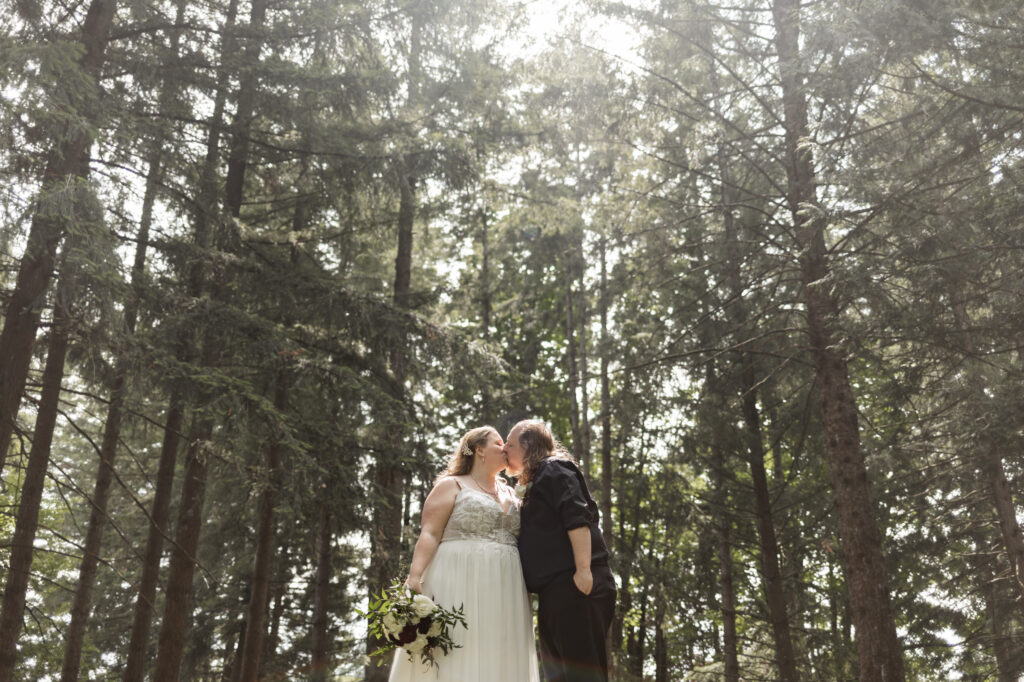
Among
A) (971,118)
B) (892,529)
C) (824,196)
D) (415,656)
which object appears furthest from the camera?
(892,529)

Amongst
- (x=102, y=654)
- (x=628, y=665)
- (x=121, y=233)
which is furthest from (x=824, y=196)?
(x=102, y=654)

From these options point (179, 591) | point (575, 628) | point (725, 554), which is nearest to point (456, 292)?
point (179, 591)

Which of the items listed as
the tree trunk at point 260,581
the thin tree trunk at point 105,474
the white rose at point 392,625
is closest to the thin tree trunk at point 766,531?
the tree trunk at point 260,581

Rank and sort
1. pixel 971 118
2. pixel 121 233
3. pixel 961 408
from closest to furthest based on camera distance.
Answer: pixel 971 118 < pixel 121 233 < pixel 961 408

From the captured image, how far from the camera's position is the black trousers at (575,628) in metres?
4.68

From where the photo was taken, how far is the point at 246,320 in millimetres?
9656

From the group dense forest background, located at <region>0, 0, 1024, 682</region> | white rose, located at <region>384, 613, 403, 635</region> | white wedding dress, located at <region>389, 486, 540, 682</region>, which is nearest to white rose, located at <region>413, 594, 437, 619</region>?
white rose, located at <region>384, 613, 403, 635</region>

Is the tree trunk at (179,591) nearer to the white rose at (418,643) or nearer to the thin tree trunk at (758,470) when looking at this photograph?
the white rose at (418,643)

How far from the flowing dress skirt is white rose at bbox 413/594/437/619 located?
35cm

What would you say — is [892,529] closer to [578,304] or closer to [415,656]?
[578,304]

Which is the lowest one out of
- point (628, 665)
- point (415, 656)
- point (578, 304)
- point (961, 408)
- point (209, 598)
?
point (415, 656)

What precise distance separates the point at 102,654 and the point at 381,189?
490 inches

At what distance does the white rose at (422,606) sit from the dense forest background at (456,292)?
4333mm

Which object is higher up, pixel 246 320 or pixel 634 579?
pixel 246 320
